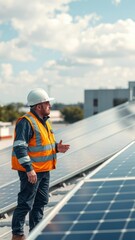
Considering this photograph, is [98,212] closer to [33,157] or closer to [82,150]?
[33,157]

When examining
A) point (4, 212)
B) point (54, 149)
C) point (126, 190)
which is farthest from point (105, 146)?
point (126, 190)

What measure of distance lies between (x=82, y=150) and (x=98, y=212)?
23.5 feet

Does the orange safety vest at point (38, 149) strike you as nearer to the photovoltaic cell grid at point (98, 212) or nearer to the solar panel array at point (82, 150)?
the photovoltaic cell grid at point (98, 212)

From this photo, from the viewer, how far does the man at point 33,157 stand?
5.09 metres

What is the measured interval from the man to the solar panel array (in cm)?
132

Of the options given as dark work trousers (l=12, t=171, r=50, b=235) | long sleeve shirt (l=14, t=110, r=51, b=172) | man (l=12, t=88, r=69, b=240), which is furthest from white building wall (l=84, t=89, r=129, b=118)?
long sleeve shirt (l=14, t=110, r=51, b=172)

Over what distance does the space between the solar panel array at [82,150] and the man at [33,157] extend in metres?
1.32

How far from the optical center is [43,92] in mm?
5418

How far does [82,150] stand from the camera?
11.0m

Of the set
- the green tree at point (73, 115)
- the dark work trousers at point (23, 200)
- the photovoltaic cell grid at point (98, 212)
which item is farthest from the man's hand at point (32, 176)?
the green tree at point (73, 115)

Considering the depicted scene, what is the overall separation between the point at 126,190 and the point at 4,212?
305 cm

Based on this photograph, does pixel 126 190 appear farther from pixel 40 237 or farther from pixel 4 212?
pixel 4 212

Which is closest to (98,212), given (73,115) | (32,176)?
(32,176)

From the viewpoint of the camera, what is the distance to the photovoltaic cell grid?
337cm
